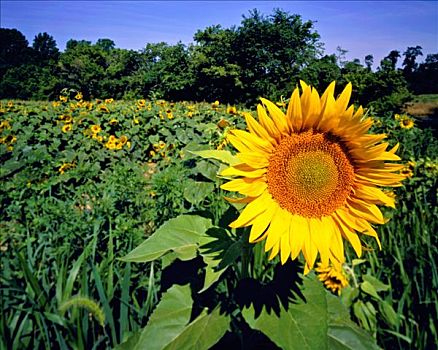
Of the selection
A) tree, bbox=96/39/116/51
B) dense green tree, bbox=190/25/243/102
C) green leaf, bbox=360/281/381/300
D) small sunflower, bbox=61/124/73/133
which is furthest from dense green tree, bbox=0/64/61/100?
green leaf, bbox=360/281/381/300

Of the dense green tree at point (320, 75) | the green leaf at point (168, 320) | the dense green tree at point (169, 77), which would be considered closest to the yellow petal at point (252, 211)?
the green leaf at point (168, 320)

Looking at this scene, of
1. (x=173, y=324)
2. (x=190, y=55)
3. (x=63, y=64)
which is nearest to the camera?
(x=173, y=324)

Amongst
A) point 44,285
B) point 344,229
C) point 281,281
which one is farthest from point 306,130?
point 44,285

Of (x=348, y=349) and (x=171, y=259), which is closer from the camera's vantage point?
(x=348, y=349)

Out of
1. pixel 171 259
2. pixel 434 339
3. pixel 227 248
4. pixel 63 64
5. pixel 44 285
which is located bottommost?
pixel 434 339

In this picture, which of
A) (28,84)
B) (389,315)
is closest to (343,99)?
(389,315)

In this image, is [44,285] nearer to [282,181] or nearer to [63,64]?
[282,181]

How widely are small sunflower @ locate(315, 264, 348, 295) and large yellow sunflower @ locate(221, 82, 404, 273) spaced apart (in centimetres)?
64

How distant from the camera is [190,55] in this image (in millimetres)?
39188

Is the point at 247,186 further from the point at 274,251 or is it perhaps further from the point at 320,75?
the point at 320,75

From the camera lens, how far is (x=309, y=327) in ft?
3.28

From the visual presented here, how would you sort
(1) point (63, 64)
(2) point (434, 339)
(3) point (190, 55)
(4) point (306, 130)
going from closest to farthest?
1. (4) point (306, 130)
2. (2) point (434, 339)
3. (3) point (190, 55)
4. (1) point (63, 64)

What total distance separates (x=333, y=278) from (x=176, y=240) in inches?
33.3

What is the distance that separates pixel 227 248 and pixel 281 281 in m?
0.17
